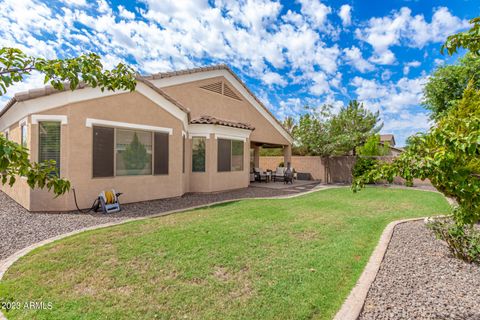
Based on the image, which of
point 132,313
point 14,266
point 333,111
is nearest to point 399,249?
point 132,313

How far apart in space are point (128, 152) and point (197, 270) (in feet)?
24.0

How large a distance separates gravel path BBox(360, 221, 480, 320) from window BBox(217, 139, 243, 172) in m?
9.79

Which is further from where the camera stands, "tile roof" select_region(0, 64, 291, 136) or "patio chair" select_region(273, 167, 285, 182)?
"patio chair" select_region(273, 167, 285, 182)

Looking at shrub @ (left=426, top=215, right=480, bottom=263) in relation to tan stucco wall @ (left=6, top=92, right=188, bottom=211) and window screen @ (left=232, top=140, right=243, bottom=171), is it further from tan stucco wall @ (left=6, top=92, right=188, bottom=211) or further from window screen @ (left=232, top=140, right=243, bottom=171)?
window screen @ (left=232, top=140, right=243, bottom=171)

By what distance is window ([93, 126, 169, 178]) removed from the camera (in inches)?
367

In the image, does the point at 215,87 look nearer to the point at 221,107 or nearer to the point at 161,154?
the point at 221,107

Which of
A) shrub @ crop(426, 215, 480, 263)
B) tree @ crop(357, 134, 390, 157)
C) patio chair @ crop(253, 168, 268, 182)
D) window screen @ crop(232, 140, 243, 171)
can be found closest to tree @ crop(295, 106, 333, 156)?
tree @ crop(357, 134, 390, 157)

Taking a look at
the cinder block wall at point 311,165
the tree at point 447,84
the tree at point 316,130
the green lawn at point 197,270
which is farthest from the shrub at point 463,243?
the cinder block wall at point 311,165

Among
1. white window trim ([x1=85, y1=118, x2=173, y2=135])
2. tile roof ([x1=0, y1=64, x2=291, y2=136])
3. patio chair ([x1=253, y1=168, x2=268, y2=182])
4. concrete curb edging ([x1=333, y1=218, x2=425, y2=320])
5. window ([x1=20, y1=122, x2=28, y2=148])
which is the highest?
tile roof ([x1=0, y1=64, x2=291, y2=136])

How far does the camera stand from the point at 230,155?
14898mm

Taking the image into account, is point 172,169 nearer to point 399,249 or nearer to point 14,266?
point 14,266

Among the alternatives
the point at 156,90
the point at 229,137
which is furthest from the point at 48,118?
the point at 229,137

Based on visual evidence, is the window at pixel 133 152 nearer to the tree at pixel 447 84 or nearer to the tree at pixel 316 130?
the tree at pixel 447 84

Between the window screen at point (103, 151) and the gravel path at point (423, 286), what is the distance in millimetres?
9316
